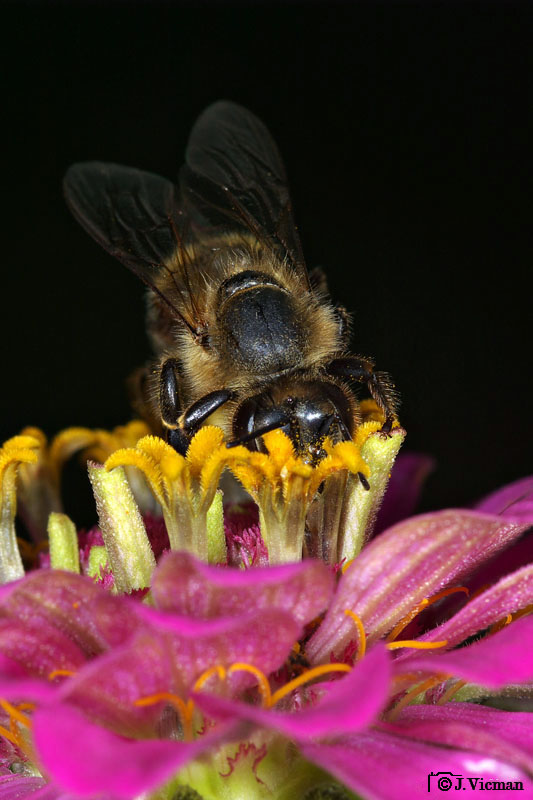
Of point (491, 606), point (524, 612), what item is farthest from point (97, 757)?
point (524, 612)

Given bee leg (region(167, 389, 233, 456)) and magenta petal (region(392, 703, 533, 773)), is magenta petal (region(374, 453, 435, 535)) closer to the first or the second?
bee leg (region(167, 389, 233, 456))

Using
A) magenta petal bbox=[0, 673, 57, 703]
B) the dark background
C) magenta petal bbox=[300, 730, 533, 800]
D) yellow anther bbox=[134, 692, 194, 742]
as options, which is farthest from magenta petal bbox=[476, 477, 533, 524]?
the dark background

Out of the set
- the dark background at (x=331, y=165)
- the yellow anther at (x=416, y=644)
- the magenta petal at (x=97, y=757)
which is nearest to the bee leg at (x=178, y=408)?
the yellow anther at (x=416, y=644)

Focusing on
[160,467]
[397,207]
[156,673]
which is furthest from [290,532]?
[397,207]

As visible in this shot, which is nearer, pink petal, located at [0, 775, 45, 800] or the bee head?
pink petal, located at [0, 775, 45, 800]

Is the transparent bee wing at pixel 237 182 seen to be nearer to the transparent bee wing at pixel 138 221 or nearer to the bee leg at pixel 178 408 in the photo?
the transparent bee wing at pixel 138 221
